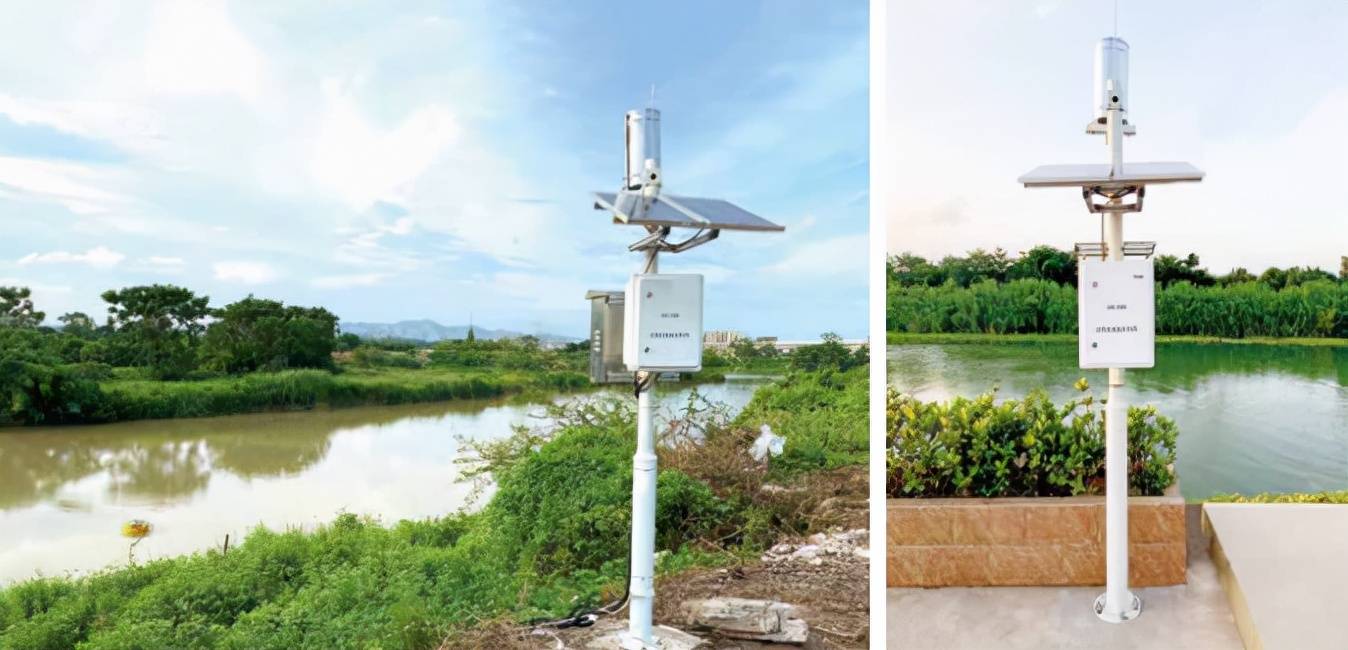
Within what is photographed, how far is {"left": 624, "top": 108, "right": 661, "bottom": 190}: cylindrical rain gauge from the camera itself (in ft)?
7.34

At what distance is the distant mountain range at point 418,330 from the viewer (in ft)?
12.3

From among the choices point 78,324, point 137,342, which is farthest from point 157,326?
point 78,324

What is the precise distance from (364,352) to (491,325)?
1.89 feet

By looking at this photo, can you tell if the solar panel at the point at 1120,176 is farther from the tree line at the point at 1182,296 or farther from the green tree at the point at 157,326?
the green tree at the point at 157,326

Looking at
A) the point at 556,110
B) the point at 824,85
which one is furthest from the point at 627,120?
the point at 824,85

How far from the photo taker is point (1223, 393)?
3.17m

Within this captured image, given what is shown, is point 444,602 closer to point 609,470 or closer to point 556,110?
point 609,470

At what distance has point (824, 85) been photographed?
441cm

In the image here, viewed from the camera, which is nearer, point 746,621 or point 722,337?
point 746,621

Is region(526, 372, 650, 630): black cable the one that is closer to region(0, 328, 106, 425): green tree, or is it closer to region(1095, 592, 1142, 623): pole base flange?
region(1095, 592, 1142, 623): pole base flange

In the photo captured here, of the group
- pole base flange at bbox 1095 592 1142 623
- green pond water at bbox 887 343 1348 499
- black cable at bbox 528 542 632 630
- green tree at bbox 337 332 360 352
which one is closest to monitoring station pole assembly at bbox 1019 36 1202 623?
pole base flange at bbox 1095 592 1142 623

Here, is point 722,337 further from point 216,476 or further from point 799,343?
point 216,476

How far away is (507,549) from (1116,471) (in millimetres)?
2311

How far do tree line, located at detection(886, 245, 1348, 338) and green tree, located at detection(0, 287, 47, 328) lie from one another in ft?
11.1
